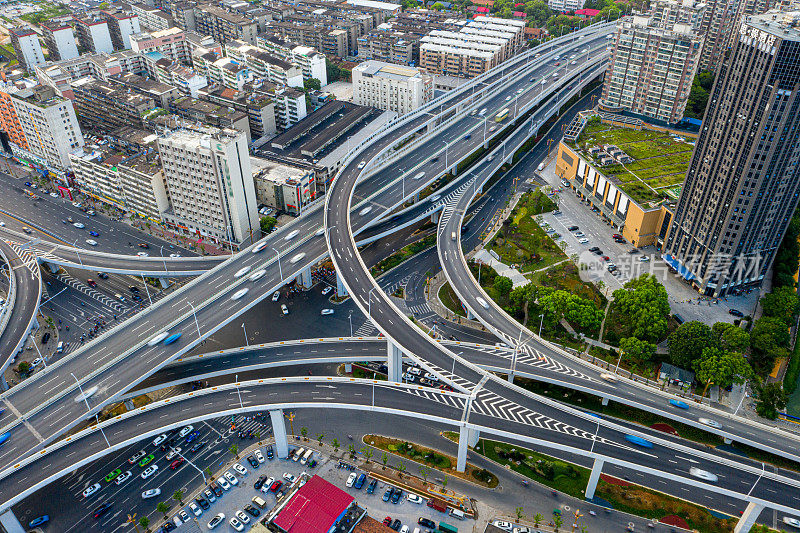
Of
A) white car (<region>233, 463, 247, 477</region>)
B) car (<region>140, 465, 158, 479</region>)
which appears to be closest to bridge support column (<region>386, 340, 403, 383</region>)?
white car (<region>233, 463, 247, 477</region>)

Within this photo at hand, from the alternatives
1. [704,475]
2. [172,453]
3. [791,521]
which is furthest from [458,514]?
[791,521]

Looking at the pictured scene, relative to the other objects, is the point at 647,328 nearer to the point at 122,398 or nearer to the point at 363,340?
the point at 363,340

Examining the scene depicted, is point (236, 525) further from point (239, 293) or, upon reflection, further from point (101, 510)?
point (239, 293)

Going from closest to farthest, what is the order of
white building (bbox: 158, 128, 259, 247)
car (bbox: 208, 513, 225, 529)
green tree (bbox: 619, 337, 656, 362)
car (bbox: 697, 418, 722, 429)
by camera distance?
car (bbox: 208, 513, 225, 529) < car (bbox: 697, 418, 722, 429) < green tree (bbox: 619, 337, 656, 362) < white building (bbox: 158, 128, 259, 247)

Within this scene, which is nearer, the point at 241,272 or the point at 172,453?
the point at 172,453

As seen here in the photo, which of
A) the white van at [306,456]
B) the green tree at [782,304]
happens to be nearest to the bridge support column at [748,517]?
the green tree at [782,304]

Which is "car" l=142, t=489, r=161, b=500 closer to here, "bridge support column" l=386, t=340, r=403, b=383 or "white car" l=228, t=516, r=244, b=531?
"white car" l=228, t=516, r=244, b=531

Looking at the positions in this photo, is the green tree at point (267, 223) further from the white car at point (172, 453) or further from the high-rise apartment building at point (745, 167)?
the high-rise apartment building at point (745, 167)
